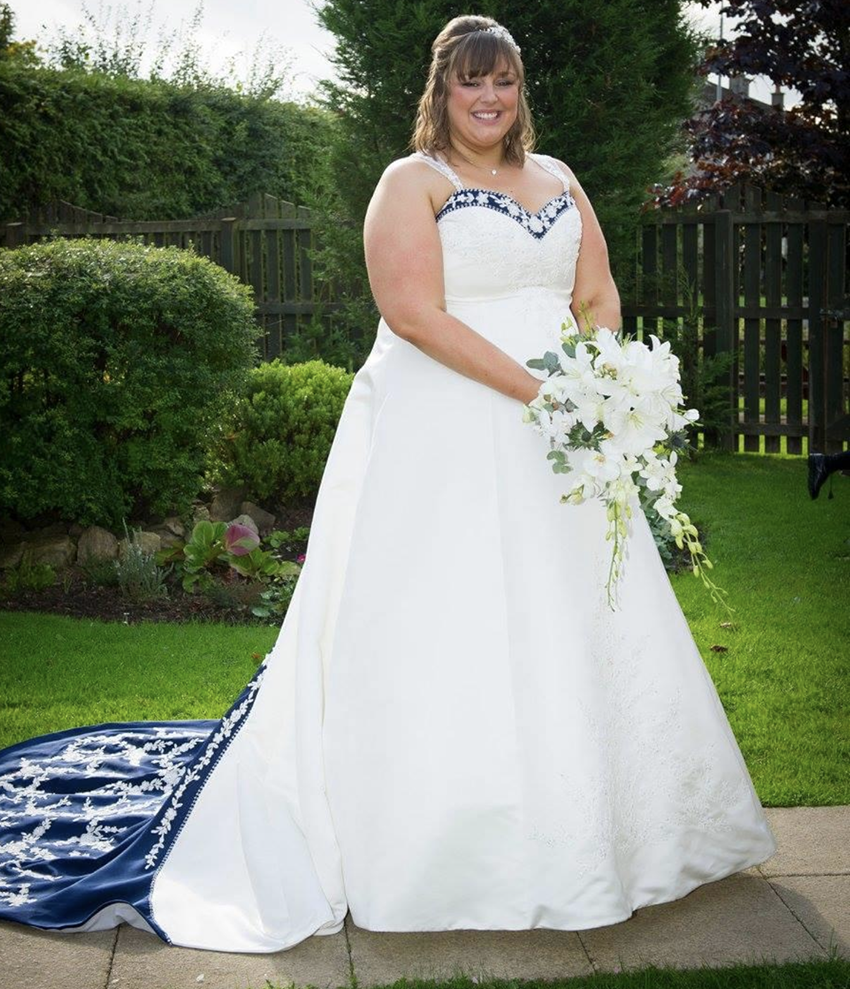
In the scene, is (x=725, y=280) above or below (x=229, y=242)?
below

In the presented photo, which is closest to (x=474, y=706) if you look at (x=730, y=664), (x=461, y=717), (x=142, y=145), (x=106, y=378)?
(x=461, y=717)

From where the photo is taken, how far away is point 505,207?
131 inches

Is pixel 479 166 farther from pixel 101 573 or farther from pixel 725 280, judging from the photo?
pixel 725 280

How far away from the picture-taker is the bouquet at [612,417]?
294cm

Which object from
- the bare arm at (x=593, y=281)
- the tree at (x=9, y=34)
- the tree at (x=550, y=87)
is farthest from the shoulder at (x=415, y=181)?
the tree at (x=9, y=34)

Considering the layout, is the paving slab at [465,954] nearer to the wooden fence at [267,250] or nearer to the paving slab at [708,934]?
the paving slab at [708,934]

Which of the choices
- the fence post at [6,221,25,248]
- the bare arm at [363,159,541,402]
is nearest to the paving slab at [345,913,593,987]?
the bare arm at [363,159,541,402]

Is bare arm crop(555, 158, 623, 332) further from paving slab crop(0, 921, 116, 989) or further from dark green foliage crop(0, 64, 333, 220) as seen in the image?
dark green foliage crop(0, 64, 333, 220)

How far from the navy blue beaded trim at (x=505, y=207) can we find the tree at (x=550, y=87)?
5824mm

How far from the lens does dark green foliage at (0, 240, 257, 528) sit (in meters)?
6.75

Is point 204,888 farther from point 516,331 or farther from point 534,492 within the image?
point 516,331

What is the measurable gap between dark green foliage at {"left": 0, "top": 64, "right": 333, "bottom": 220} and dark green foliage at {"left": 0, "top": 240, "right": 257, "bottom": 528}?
3.27m

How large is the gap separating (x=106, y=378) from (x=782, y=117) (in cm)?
594

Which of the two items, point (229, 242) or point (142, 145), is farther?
point (142, 145)
